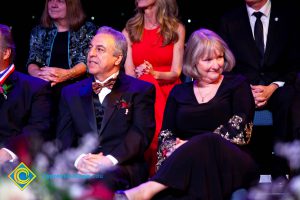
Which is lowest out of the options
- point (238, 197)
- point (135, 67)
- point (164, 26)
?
point (238, 197)

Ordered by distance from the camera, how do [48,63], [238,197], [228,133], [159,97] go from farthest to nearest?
[48,63] → [159,97] → [228,133] → [238,197]

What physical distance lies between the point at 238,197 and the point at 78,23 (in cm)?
228

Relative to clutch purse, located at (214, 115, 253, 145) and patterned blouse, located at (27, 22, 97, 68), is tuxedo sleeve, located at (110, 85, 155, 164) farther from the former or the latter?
patterned blouse, located at (27, 22, 97, 68)

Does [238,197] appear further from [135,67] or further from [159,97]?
[135,67]

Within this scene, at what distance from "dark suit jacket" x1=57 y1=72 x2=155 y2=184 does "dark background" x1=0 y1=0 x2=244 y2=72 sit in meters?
1.41

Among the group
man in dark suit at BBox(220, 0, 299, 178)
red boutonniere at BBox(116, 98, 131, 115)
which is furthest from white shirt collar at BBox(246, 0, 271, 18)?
red boutonniere at BBox(116, 98, 131, 115)

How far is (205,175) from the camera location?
10.6ft

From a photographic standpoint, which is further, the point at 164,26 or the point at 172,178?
the point at 164,26

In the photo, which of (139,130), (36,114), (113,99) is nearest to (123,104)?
(113,99)

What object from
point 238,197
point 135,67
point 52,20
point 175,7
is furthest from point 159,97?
point 238,197

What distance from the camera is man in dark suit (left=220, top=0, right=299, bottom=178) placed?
447cm

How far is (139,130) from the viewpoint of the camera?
12.3 ft

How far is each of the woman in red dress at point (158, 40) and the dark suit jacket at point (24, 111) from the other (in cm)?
89

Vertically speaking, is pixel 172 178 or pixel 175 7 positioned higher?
pixel 175 7
